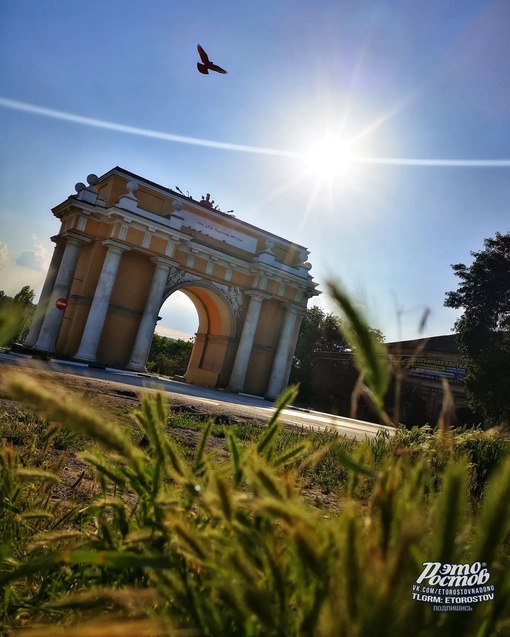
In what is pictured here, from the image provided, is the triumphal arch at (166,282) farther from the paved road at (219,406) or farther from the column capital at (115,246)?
the paved road at (219,406)

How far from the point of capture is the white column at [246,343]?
67.8ft

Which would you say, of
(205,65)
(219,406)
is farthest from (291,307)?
(205,65)

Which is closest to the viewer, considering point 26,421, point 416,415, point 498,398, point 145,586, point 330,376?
point 145,586

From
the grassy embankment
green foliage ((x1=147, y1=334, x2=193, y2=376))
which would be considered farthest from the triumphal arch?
the grassy embankment

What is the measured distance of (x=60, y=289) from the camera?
702 inches

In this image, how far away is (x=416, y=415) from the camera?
2633 centimetres

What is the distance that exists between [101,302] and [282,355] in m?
8.70

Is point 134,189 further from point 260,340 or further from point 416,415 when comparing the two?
point 416,415

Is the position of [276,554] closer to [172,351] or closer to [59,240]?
[59,240]

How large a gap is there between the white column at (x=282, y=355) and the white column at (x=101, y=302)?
321 inches

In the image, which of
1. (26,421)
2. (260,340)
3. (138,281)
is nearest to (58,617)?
(26,421)

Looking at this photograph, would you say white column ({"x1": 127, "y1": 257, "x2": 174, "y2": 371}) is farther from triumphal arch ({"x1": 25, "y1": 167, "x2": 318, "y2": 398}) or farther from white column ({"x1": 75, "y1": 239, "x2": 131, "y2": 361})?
white column ({"x1": 75, "y1": 239, "x2": 131, "y2": 361})

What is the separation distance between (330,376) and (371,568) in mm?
31819

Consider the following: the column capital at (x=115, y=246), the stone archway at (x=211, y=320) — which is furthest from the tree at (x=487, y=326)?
the column capital at (x=115, y=246)
